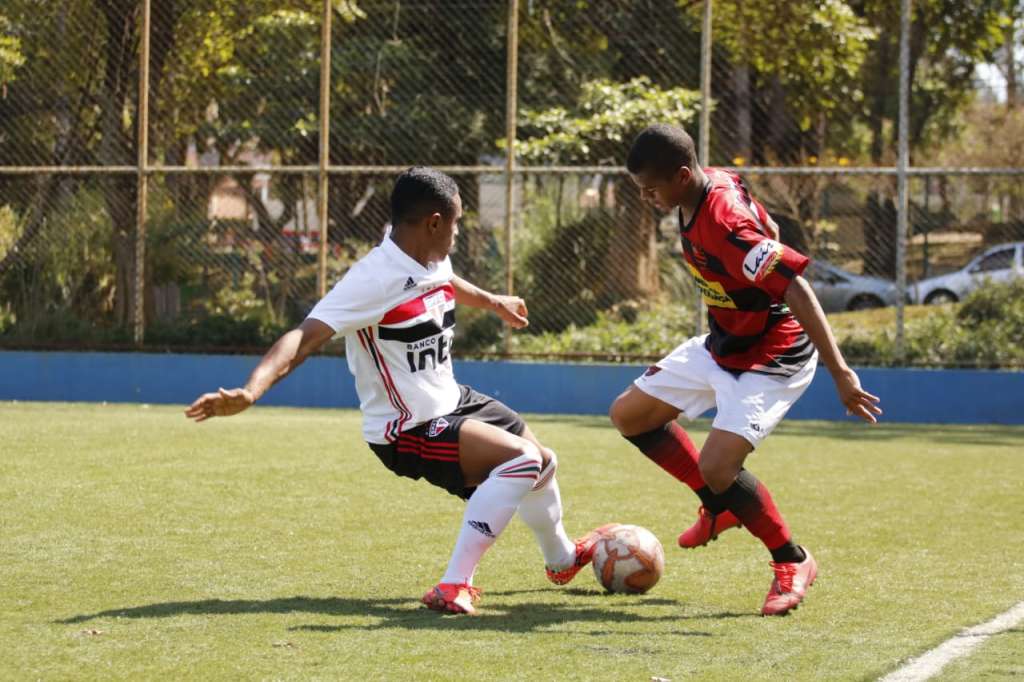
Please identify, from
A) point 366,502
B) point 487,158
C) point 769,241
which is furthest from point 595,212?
point 769,241

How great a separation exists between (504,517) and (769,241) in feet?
4.85

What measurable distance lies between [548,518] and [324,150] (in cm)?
1055

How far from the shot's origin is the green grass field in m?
4.76

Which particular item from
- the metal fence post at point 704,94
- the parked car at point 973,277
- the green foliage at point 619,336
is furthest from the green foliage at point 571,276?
the parked car at point 973,277

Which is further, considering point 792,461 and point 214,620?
point 792,461

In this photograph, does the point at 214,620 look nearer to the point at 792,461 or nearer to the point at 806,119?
the point at 792,461

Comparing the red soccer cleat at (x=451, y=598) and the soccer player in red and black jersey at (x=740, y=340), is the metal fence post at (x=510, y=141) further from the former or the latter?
the red soccer cleat at (x=451, y=598)

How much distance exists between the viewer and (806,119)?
19.9 metres

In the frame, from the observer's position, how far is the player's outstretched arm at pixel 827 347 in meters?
5.34

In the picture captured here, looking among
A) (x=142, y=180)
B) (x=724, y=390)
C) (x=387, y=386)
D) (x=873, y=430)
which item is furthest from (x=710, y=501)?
(x=142, y=180)

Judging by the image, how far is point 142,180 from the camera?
16.4 metres

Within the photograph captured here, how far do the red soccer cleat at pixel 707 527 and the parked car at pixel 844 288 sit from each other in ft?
32.5

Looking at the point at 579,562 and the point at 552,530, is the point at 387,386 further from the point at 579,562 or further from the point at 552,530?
the point at 579,562

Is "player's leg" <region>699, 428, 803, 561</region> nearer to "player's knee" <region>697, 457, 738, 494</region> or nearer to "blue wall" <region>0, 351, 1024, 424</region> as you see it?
"player's knee" <region>697, 457, 738, 494</region>
